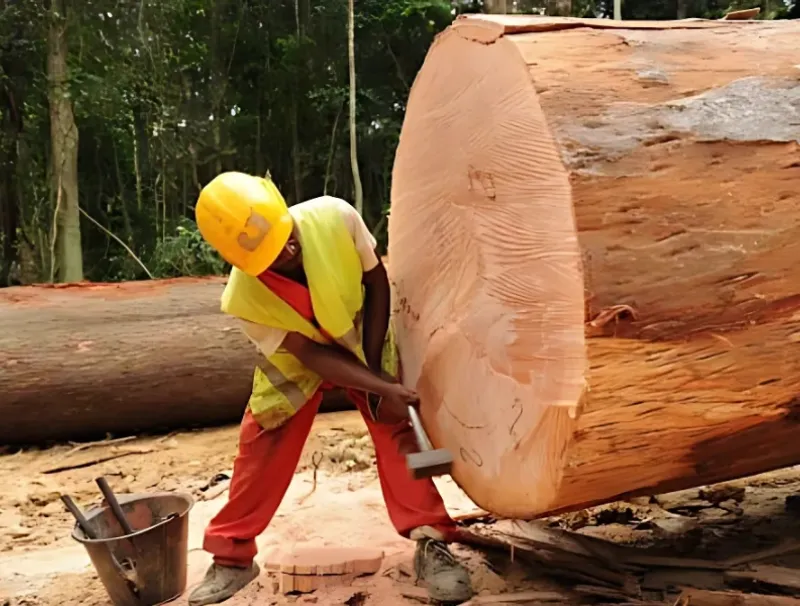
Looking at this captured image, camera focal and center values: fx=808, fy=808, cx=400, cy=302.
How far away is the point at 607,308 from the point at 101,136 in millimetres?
8250

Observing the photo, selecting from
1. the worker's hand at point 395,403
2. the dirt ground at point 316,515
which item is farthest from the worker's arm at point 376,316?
the dirt ground at point 316,515

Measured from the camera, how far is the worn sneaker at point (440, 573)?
235 cm

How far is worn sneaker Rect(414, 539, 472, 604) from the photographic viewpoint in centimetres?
235

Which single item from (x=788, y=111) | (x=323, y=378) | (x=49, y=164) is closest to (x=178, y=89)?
(x=49, y=164)

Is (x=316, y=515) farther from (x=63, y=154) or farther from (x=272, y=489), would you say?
(x=63, y=154)

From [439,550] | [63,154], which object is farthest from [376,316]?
[63,154]

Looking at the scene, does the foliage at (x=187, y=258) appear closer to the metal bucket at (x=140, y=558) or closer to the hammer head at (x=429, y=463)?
the metal bucket at (x=140, y=558)

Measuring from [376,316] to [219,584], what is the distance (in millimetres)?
967

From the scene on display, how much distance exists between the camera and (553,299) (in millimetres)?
1704

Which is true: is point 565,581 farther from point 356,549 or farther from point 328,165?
point 328,165

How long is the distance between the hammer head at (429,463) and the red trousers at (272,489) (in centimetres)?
39

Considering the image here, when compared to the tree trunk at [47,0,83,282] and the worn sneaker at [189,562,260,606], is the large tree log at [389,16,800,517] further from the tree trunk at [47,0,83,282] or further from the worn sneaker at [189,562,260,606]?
the tree trunk at [47,0,83,282]

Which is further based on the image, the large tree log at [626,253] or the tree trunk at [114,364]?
the tree trunk at [114,364]

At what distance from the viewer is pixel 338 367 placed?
2.32m
